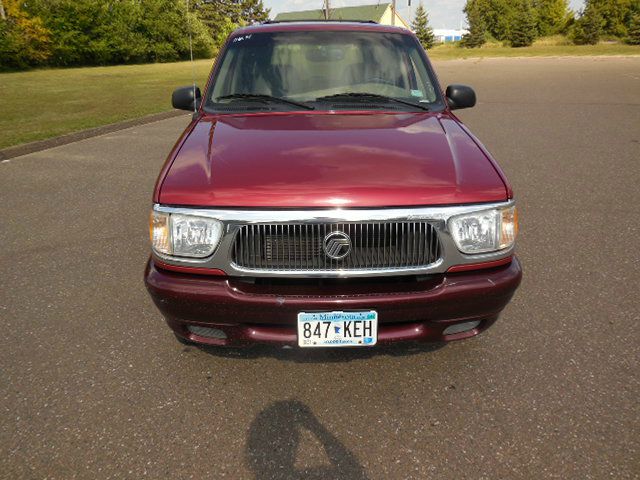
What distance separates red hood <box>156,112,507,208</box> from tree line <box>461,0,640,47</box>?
65412mm

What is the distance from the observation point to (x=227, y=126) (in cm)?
297

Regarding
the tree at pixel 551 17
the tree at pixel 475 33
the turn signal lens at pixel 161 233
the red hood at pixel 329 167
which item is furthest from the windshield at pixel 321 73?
the tree at pixel 551 17

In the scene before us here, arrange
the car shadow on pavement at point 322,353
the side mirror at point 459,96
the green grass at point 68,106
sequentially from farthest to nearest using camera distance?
1. the green grass at point 68,106
2. the side mirror at point 459,96
3. the car shadow on pavement at point 322,353

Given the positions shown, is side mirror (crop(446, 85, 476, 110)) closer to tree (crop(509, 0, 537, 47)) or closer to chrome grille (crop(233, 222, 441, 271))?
chrome grille (crop(233, 222, 441, 271))

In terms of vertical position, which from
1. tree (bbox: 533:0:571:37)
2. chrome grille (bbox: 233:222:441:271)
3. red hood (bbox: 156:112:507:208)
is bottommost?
chrome grille (bbox: 233:222:441:271)

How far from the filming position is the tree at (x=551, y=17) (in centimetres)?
7500

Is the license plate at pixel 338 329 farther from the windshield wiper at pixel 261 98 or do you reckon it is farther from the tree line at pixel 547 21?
the tree line at pixel 547 21

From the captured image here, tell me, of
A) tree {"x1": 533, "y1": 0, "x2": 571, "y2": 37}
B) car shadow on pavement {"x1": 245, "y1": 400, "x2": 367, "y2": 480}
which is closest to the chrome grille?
car shadow on pavement {"x1": 245, "y1": 400, "x2": 367, "y2": 480}

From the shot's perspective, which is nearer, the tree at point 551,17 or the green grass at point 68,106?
the green grass at point 68,106

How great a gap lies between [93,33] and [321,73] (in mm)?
45388

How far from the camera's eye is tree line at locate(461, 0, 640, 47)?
206ft

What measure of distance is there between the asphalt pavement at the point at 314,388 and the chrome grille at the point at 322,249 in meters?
0.72

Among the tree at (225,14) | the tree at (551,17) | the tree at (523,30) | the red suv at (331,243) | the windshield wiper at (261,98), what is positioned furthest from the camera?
the tree at (551,17)

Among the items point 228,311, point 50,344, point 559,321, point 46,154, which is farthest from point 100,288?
point 46,154
